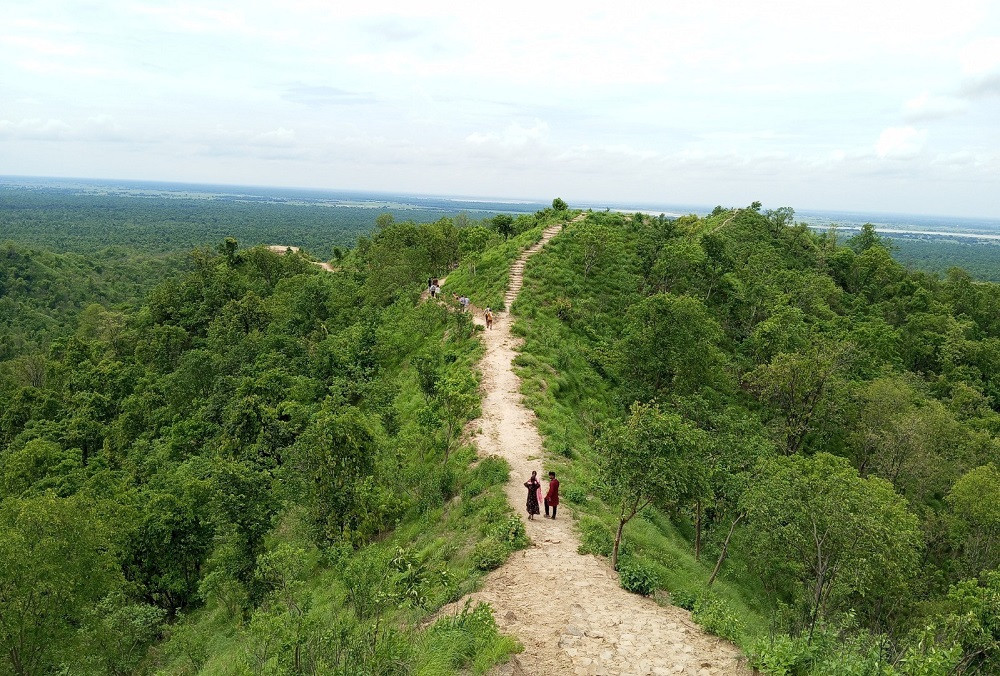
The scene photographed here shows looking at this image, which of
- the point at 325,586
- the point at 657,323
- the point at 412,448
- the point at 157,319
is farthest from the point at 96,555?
the point at 157,319

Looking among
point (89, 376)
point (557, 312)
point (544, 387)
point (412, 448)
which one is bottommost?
point (89, 376)

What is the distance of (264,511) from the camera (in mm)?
14359

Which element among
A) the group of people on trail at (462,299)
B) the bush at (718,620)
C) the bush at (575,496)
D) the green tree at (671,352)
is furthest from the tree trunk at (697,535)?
the group of people on trail at (462,299)

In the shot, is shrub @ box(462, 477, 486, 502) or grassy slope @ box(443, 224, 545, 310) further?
grassy slope @ box(443, 224, 545, 310)

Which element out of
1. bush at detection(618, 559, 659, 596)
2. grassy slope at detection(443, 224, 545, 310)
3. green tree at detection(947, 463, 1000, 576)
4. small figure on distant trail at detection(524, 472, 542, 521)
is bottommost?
green tree at detection(947, 463, 1000, 576)

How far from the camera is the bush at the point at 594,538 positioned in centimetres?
1223

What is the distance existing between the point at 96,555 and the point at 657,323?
70.3ft

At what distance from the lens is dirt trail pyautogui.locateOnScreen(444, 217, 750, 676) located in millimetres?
8797

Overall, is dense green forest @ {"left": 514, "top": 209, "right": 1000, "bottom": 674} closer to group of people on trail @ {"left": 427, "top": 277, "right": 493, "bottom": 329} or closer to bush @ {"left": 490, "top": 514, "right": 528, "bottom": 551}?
bush @ {"left": 490, "top": 514, "right": 528, "bottom": 551}

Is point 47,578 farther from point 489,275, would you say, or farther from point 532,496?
A: point 489,275

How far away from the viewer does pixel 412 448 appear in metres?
18.8

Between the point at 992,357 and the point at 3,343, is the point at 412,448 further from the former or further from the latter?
the point at 3,343

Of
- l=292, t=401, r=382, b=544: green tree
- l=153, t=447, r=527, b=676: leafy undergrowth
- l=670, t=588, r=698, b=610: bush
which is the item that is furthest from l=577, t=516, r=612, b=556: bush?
l=292, t=401, r=382, b=544: green tree

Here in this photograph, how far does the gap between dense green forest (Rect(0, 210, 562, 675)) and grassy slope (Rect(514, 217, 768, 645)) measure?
8.01 ft
